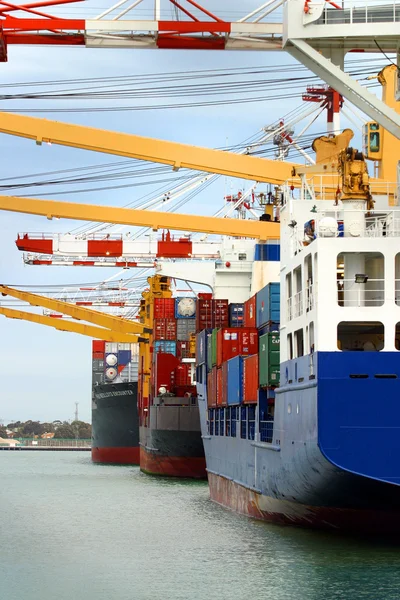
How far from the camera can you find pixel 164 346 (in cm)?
4409

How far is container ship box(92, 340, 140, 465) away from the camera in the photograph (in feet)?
185

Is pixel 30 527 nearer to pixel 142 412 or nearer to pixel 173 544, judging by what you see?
pixel 173 544

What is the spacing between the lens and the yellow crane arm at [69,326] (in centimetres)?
5184

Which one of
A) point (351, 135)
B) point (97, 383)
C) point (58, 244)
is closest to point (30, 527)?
point (351, 135)

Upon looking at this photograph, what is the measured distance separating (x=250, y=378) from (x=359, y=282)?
6.09 meters

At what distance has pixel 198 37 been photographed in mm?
19828

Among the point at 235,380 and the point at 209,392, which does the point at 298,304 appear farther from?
the point at 209,392

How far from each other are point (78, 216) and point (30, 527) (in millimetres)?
9727

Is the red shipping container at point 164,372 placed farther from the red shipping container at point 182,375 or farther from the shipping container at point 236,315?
the shipping container at point 236,315

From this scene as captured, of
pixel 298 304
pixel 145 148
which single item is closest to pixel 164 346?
pixel 145 148

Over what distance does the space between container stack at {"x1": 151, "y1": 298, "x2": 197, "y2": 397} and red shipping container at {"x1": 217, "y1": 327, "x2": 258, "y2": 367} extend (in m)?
15.9

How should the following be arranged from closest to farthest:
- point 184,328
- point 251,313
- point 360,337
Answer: point 360,337 < point 251,313 < point 184,328

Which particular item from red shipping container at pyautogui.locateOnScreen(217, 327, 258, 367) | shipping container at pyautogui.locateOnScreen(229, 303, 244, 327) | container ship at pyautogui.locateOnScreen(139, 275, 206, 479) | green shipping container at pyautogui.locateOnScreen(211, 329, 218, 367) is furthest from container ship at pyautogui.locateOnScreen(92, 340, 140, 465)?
red shipping container at pyautogui.locateOnScreen(217, 327, 258, 367)

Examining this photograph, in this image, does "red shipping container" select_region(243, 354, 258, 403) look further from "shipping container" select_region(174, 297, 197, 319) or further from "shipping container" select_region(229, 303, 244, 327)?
"shipping container" select_region(174, 297, 197, 319)
